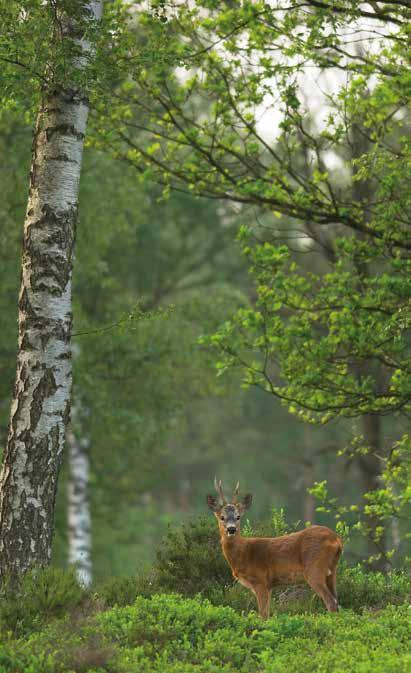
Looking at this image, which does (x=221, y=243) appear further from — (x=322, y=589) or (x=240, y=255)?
(x=322, y=589)

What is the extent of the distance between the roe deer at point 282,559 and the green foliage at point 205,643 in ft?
1.56

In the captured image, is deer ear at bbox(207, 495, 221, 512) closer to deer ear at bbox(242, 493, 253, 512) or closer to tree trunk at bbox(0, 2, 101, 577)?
deer ear at bbox(242, 493, 253, 512)

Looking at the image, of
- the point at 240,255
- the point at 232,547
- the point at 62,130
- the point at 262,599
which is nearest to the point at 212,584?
the point at 232,547

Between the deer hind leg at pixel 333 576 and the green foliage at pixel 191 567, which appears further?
the green foliage at pixel 191 567

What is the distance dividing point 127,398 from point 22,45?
14690mm

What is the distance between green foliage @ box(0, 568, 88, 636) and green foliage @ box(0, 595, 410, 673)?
357 millimetres

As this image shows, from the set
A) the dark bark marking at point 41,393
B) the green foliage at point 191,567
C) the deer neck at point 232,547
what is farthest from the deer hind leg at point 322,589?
the dark bark marking at point 41,393

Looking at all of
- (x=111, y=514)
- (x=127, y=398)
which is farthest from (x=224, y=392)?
(x=111, y=514)

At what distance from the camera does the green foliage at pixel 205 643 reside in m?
7.70

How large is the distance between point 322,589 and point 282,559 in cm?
50

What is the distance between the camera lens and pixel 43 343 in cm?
1018

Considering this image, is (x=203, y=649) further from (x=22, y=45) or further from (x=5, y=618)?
(x=22, y=45)

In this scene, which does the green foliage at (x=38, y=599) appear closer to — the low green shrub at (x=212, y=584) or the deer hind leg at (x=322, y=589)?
the low green shrub at (x=212, y=584)

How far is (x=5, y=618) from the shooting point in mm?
8742
